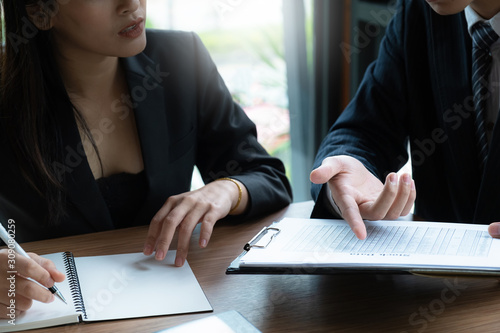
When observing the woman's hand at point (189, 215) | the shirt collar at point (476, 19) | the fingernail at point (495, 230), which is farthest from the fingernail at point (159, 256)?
the shirt collar at point (476, 19)

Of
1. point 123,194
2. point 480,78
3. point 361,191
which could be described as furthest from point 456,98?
point 123,194

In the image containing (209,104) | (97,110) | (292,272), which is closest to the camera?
(292,272)

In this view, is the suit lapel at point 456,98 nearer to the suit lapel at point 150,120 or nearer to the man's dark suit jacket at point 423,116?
the man's dark suit jacket at point 423,116

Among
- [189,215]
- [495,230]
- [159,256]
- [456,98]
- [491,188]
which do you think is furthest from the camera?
[456,98]

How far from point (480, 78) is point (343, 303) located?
77 cm

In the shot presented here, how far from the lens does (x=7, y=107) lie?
1.39 meters

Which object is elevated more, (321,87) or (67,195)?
(67,195)

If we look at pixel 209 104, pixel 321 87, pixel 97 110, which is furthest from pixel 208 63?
pixel 321 87

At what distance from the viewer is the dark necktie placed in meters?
1.35

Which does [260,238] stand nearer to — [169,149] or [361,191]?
[361,191]

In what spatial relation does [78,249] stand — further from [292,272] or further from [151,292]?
[292,272]

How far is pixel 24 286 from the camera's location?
850 mm

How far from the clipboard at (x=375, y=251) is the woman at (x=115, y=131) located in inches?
8.6

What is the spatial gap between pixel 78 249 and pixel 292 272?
0.52m
